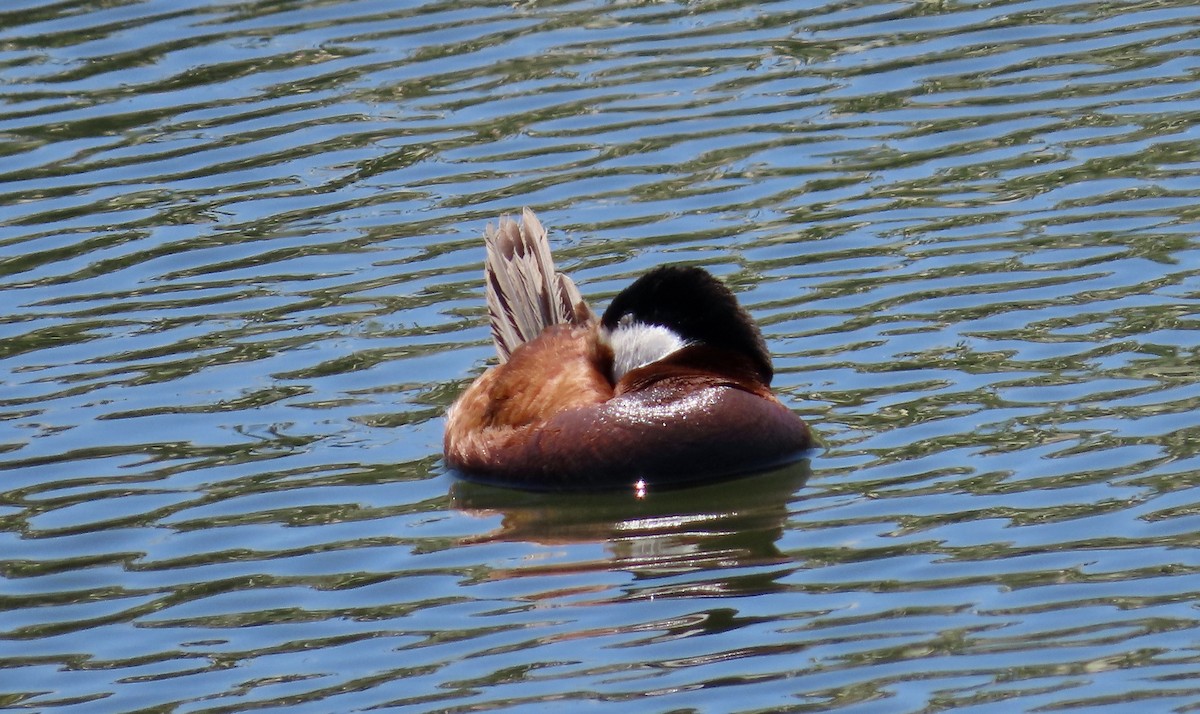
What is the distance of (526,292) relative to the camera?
415 inches

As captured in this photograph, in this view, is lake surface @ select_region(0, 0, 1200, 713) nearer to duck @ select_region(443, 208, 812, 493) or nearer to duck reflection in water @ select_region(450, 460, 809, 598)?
duck reflection in water @ select_region(450, 460, 809, 598)

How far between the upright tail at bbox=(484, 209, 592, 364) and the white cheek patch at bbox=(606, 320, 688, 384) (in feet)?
2.28

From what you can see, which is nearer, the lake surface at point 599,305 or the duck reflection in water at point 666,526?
the lake surface at point 599,305

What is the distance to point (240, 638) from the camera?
7777 mm

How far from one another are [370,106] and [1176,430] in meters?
6.59

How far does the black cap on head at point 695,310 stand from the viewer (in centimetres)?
954

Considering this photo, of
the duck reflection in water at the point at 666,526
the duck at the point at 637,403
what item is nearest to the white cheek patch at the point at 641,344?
the duck at the point at 637,403

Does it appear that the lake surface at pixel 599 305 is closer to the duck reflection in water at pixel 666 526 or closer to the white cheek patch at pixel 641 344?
the duck reflection in water at pixel 666 526

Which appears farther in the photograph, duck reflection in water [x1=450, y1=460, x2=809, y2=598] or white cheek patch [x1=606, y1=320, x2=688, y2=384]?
white cheek patch [x1=606, y1=320, x2=688, y2=384]

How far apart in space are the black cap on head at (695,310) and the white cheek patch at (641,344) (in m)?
0.03

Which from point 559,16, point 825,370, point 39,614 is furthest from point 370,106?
point 39,614

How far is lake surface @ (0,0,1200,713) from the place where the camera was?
740 centimetres

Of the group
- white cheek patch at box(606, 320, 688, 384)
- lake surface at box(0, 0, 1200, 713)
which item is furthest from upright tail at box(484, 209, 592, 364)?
white cheek patch at box(606, 320, 688, 384)

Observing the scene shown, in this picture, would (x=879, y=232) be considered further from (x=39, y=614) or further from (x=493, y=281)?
(x=39, y=614)
